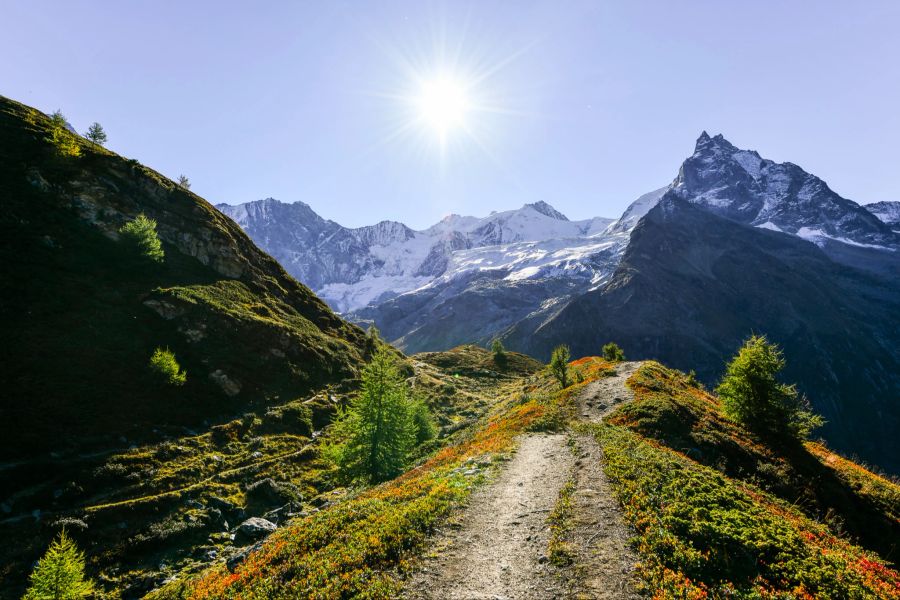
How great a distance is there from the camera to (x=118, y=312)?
40750mm

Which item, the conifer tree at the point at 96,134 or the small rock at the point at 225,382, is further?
the conifer tree at the point at 96,134

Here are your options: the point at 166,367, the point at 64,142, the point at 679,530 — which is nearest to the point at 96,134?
the point at 64,142

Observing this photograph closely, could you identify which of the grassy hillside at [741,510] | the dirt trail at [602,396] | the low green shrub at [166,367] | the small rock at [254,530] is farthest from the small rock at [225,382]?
the grassy hillside at [741,510]

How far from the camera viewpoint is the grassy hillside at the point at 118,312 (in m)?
31.9

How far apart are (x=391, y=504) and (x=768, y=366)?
31.0m

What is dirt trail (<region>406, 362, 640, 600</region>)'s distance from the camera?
37.8 ft

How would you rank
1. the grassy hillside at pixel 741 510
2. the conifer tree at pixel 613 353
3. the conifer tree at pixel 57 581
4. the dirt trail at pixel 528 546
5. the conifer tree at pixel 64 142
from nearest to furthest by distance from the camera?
the grassy hillside at pixel 741 510
the dirt trail at pixel 528 546
the conifer tree at pixel 57 581
the conifer tree at pixel 64 142
the conifer tree at pixel 613 353

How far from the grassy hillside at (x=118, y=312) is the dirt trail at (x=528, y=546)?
32.4 metres

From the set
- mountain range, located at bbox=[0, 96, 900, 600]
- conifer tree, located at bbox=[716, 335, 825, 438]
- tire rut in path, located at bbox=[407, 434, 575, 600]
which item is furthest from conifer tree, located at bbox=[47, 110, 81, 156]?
conifer tree, located at bbox=[716, 335, 825, 438]

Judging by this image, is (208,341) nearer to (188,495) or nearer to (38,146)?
(188,495)

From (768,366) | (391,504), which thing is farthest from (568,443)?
(768,366)

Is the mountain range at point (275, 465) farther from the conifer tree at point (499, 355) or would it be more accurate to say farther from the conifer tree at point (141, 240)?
the conifer tree at point (499, 355)

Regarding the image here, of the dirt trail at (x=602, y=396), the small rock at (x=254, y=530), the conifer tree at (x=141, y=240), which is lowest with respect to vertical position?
the small rock at (x=254, y=530)

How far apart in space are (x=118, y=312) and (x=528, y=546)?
154ft
